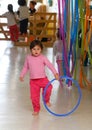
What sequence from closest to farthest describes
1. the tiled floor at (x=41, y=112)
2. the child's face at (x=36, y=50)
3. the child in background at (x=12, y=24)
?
the tiled floor at (x=41, y=112) < the child's face at (x=36, y=50) < the child in background at (x=12, y=24)

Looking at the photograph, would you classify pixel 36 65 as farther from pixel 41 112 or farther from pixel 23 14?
pixel 23 14

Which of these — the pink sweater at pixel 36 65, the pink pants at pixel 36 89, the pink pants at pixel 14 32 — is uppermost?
the pink sweater at pixel 36 65

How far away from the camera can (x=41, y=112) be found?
3.46 meters

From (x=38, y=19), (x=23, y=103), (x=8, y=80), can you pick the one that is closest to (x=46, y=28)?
(x=38, y=19)

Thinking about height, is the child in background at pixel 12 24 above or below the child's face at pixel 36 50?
below

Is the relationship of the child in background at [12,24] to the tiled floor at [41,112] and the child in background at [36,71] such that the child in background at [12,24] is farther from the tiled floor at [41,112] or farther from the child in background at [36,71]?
→ the child in background at [36,71]

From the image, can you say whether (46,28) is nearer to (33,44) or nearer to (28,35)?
(28,35)

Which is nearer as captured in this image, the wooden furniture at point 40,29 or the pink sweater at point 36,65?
the pink sweater at point 36,65

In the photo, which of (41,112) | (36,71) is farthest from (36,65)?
(41,112)

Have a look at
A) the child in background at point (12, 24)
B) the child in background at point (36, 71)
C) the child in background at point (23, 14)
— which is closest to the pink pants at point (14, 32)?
the child in background at point (12, 24)

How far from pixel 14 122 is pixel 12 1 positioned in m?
11.0

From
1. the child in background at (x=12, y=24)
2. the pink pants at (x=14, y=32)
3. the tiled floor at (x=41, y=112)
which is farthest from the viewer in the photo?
the pink pants at (x=14, y=32)

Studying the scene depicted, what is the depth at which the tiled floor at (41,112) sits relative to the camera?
310 cm

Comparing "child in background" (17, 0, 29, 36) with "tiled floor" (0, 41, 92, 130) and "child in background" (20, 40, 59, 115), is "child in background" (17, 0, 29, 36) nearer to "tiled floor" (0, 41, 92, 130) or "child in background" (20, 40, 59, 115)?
"tiled floor" (0, 41, 92, 130)
